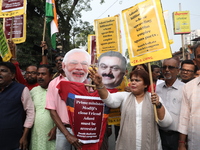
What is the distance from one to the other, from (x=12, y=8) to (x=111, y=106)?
2747mm

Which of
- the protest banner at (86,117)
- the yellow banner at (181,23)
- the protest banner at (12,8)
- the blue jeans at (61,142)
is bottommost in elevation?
the blue jeans at (61,142)

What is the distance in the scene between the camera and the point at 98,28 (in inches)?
136

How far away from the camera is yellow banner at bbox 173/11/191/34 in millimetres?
8072

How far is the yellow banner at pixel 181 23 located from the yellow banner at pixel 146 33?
256 inches

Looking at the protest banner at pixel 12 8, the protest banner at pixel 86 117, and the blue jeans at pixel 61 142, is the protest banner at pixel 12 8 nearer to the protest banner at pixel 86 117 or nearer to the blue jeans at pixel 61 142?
the protest banner at pixel 86 117

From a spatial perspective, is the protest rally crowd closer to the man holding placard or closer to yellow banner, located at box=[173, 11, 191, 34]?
the man holding placard

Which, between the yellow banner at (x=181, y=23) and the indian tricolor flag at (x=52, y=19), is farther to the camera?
the yellow banner at (x=181, y=23)

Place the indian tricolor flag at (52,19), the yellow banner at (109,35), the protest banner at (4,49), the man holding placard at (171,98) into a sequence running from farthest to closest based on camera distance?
the indian tricolor flag at (52,19)
the yellow banner at (109,35)
the protest banner at (4,49)
the man holding placard at (171,98)

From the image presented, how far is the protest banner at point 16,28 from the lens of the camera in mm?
3740

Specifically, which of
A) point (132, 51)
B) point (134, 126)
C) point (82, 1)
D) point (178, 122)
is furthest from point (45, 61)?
point (82, 1)

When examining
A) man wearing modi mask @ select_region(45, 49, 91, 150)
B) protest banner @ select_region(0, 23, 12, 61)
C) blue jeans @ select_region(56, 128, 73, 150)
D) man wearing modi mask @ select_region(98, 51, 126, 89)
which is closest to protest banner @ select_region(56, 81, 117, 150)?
man wearing modi mask @ select_region(45, 49, 91, 150)

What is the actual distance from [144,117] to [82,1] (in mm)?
18307

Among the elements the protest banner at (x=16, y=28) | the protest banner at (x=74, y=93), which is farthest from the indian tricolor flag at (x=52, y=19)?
the protest banner at (x=74, y=93)

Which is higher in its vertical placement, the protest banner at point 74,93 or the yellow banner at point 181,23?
the yellow banner at point 181,23
